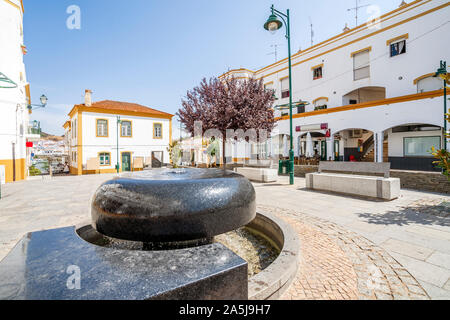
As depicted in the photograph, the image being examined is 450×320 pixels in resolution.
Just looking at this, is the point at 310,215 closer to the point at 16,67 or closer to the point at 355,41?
the point at 355,41

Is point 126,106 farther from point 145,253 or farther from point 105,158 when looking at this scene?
point 145,253

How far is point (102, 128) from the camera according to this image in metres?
22.7

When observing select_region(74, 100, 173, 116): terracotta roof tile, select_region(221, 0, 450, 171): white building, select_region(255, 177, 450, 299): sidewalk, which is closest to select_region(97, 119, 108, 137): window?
select_region(74, 100, 173, 116): terracotta roof tile

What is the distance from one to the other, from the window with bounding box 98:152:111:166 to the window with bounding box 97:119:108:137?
210cm

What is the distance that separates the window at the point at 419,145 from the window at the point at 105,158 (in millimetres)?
27002

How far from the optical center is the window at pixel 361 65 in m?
17.1

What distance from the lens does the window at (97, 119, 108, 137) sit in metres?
22.4

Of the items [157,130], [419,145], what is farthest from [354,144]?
[157,130]

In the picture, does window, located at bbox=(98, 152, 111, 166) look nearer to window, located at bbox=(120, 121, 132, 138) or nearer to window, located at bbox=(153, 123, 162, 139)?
window, located at bbox=(120, 121, 132, 138)

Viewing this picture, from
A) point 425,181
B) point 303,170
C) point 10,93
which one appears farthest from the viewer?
point 10,93

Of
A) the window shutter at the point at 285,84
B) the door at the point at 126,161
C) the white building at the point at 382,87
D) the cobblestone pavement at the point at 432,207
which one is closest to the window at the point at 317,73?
the white building at the point at 382,87

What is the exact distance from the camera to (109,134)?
75.1ft

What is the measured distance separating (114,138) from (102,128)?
5.14ft

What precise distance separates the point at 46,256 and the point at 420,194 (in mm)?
10456
